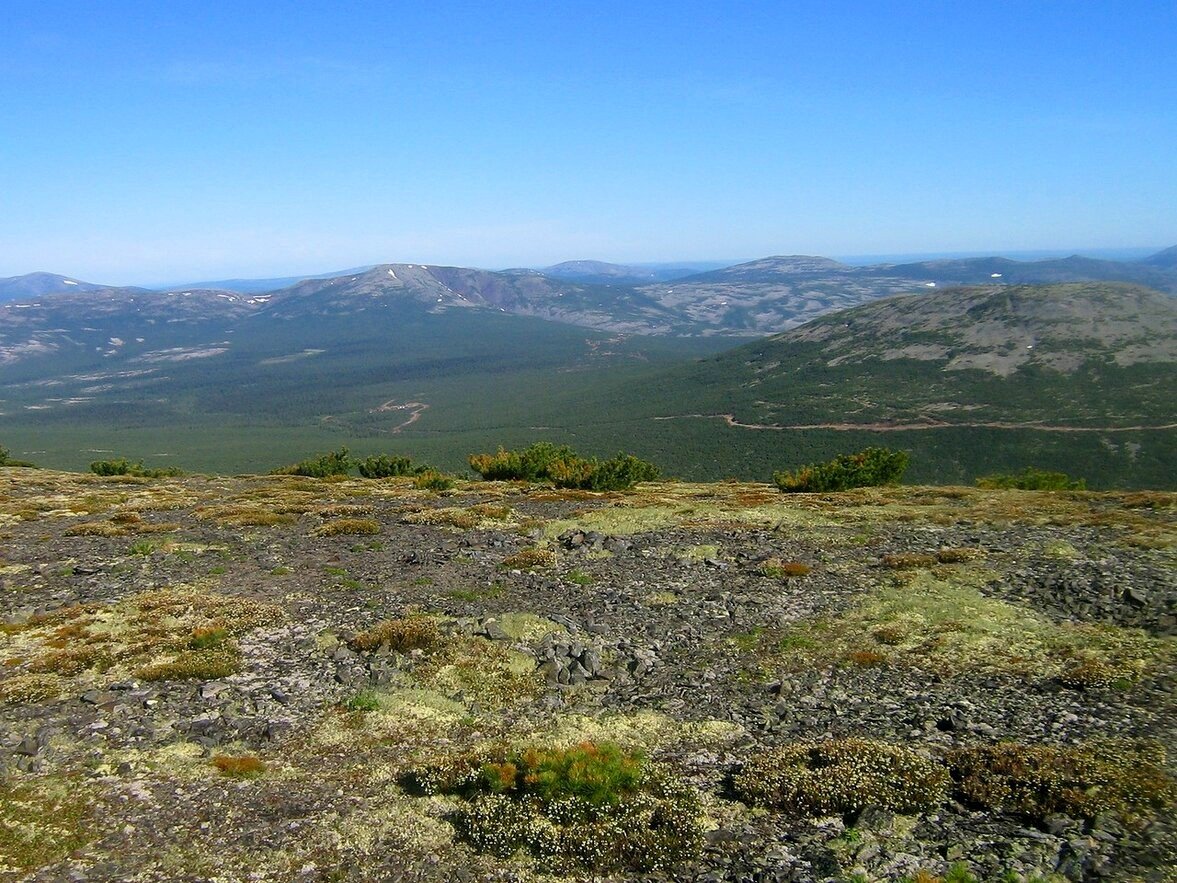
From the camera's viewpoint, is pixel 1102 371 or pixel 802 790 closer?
pixel 802 790

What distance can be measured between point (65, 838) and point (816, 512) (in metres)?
30.6

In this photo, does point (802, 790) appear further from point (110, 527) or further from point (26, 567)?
point (110, 527)

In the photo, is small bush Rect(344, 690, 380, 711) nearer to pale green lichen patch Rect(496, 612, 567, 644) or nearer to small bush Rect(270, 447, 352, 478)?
pale green lichen patch Rect(496, 612, 567, 644)

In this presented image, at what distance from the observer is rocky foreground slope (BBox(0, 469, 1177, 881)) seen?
11367 millimetres

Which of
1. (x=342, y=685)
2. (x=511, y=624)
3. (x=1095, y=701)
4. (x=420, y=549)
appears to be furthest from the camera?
(x=420, y=549)

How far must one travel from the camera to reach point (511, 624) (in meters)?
20.5

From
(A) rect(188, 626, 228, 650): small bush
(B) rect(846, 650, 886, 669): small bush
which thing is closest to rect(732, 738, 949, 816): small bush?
(B) rect(846, 650, 886, 669): small bush

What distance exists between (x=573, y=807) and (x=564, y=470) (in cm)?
3837

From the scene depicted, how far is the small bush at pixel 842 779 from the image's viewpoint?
12125mm

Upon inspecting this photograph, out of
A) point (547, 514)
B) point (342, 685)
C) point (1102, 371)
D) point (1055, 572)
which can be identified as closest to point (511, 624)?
point (342, 685)

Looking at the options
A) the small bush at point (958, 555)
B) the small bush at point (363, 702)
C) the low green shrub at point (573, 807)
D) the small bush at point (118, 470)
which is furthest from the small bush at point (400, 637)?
the small bush at point (118, 470)

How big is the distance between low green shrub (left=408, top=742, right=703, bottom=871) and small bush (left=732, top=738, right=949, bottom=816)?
1416mm

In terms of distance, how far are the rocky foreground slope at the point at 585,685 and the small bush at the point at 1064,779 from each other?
5 centimetres

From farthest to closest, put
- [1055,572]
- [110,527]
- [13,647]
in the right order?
[110,527] → [1055,572] → [13,647]
